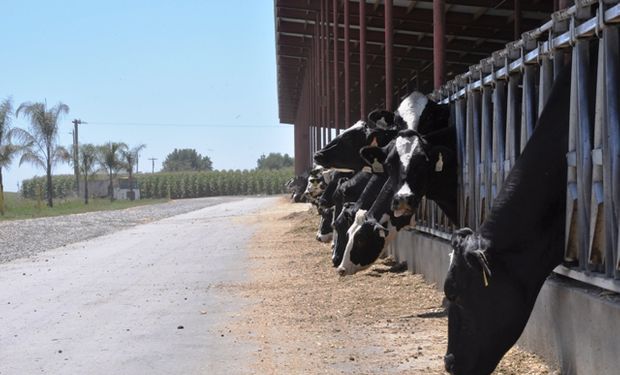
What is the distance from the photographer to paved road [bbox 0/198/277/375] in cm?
767

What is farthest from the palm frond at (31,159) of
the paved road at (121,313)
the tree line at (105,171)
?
the paved road at (121,313)

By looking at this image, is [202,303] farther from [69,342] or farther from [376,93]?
[376,93]

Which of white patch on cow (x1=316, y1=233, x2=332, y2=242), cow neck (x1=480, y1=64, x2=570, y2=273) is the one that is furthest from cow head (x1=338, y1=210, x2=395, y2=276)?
white patch on cow (x1=316, y1=233, x2=332, y2=242)

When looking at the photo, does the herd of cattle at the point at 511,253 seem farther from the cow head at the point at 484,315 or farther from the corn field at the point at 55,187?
the corn field at the point at 55,187

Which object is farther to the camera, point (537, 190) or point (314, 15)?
point (314, 15)

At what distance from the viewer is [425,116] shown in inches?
424

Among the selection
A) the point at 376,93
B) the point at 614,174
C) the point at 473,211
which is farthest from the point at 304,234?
the point at 376,93

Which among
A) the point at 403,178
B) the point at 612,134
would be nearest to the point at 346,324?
the point at 403,178

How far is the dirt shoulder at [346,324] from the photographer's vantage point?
707 centimetres

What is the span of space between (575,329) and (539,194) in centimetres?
92

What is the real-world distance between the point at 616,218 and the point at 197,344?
14.7ft

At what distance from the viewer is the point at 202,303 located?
11.1 m

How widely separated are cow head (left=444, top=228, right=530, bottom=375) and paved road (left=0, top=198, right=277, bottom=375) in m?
2.26

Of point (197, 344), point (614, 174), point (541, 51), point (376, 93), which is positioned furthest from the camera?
point (376, 93)
